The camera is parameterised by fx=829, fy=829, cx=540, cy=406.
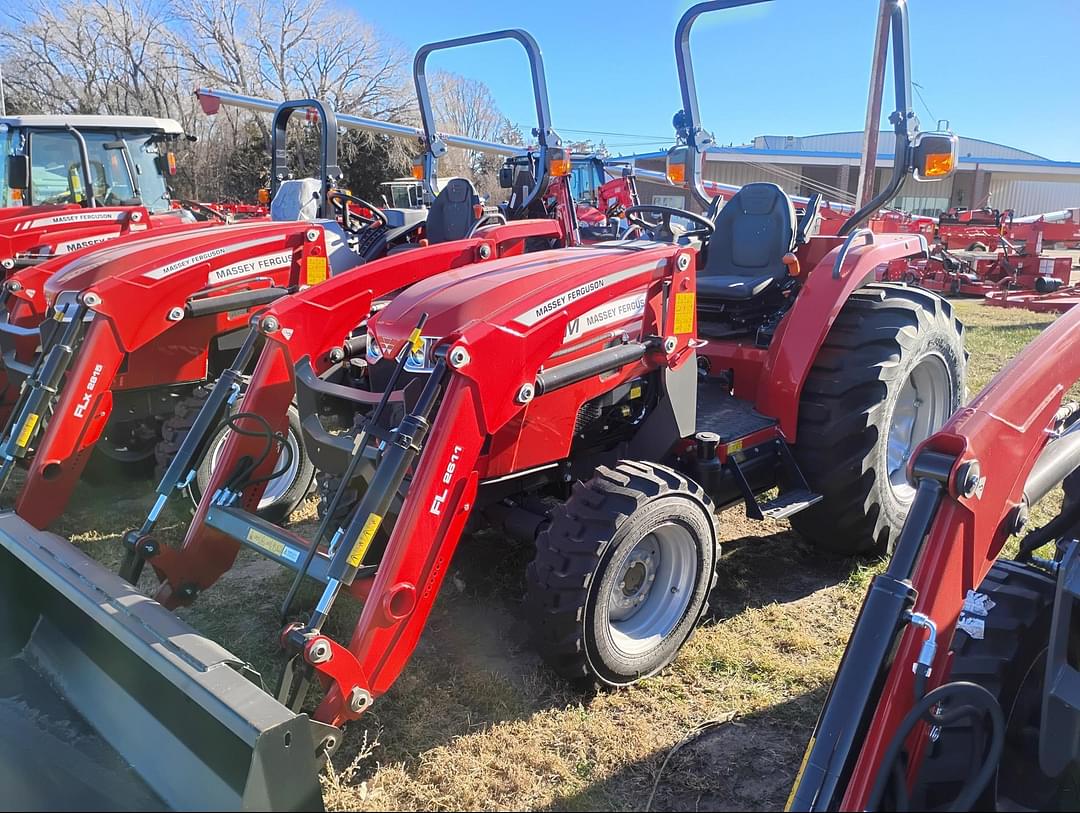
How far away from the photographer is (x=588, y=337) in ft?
9.55

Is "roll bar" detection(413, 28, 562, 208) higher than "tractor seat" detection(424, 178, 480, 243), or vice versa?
"roll bar" detection(413, 28, 562, 208)

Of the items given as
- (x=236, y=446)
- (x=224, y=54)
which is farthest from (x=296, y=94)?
(x=236, y=446)

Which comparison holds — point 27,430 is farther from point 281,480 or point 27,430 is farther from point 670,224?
point 670,224

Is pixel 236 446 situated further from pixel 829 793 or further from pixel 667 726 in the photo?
pixel 829 793

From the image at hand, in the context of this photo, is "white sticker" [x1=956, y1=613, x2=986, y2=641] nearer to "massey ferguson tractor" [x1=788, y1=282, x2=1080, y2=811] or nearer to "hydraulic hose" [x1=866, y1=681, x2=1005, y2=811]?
"massey ferguson tractor" [x1=788, y1=282, x2=1080, y2=811]

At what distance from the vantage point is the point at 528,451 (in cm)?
282

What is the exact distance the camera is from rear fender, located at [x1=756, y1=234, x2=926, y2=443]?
353cm

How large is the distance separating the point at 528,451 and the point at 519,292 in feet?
1.77

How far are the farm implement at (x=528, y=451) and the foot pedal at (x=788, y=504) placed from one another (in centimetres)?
2

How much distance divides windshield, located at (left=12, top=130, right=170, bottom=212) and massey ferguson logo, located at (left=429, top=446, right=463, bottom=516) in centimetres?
737

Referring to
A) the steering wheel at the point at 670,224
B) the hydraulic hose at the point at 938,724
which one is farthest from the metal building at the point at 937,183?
the hydraulic hose at the point at 938,724

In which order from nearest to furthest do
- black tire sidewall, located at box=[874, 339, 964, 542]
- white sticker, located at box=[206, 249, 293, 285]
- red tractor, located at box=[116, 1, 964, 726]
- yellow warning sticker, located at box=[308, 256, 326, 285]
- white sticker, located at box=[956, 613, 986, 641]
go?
white sticker, located at box=[956, 613, 986, 641], red tractor, located at box=[116, 1, 964, 726], black tire sidewall, located at box=[874, 339, 964, 542], white sticker, located at box=[206, 249, 293, 285], yellow warning sticker, located at box=[308, 256, 326, 285]

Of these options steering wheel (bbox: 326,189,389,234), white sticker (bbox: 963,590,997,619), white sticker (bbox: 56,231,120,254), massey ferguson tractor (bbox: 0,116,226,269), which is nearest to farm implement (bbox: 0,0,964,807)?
white sticker (bbox: 963,590,997,619)

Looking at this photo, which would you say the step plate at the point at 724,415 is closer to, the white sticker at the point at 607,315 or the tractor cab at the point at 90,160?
the white sticker at the point at 607,315
